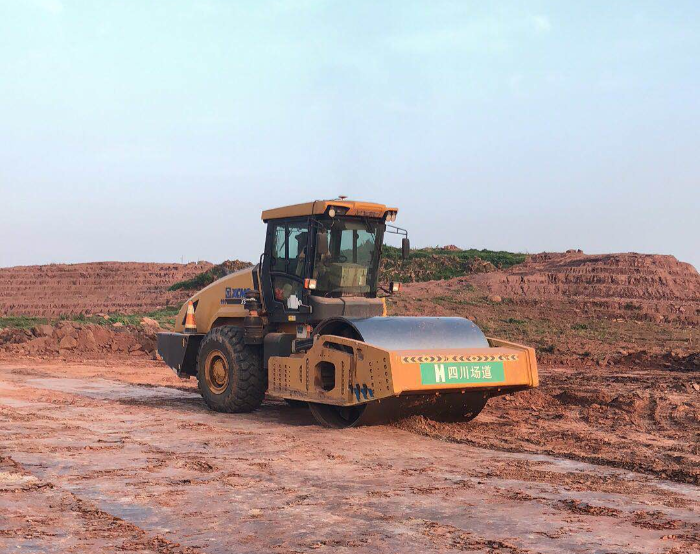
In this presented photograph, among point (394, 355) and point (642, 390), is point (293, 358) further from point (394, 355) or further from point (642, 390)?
point (642, 390)

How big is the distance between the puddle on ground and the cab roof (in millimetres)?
4579

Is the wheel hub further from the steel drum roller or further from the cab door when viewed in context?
the steel drum roller

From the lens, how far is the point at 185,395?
15250 mm

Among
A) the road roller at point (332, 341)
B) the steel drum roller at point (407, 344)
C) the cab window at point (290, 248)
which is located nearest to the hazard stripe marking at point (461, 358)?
the road roller at point (332, 341)

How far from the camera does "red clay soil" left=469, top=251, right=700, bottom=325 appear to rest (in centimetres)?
3972

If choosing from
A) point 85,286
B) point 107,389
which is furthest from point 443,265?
point 107,389

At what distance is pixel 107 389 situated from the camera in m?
16.1

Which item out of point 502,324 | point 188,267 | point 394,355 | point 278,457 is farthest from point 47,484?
point 188,267

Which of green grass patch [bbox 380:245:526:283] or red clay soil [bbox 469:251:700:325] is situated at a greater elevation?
green grass patch [bbox 380:245:526:283]

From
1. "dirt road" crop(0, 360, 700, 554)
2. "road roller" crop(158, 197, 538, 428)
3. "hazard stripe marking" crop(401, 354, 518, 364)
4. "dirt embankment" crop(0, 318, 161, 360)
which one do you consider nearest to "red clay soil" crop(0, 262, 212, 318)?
"dirt embankment" crop(0, 318, 161, 360)

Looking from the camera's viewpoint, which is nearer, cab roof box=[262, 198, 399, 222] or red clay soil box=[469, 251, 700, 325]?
cab roof box=[262, 198, 399, 222]

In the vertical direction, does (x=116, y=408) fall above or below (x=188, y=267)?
below

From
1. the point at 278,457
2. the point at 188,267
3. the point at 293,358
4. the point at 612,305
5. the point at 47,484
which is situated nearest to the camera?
the point at 47,484

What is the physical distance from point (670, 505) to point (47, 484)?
5.22 m
